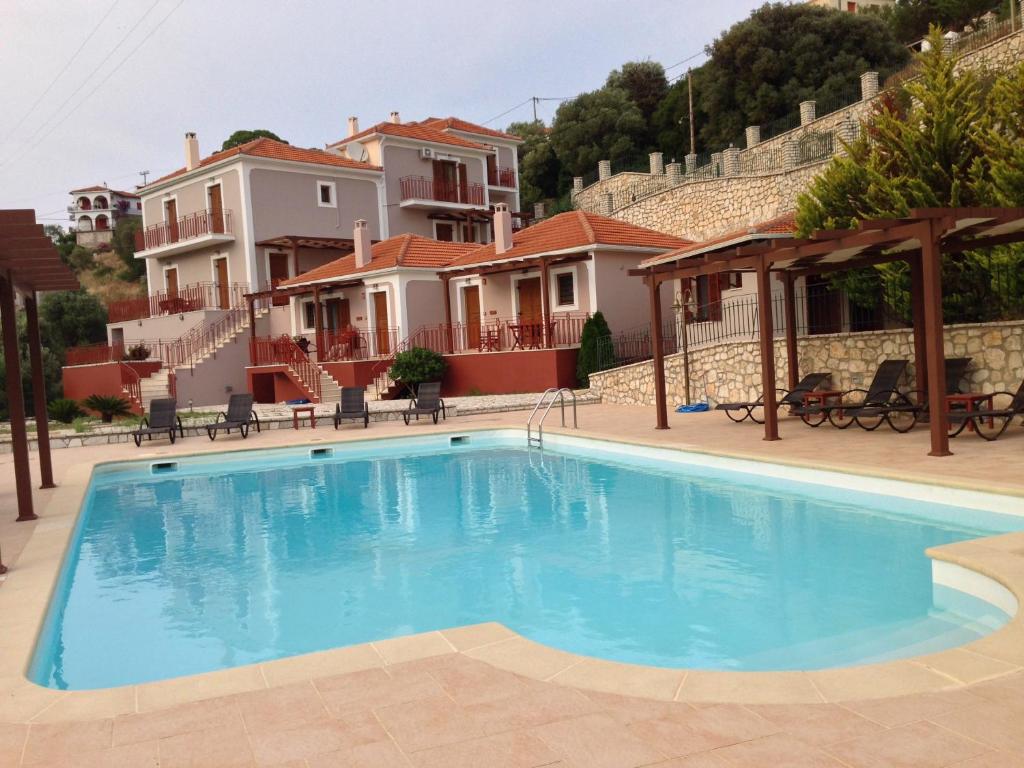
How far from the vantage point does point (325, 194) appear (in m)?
33.5

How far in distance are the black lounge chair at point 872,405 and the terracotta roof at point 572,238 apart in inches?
416


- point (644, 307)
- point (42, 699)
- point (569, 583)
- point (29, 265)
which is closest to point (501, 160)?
point (644, 307)

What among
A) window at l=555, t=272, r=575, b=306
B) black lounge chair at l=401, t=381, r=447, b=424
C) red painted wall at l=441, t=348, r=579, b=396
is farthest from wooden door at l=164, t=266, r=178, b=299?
black lounge chair at l=401, t=381, r=447, b=424

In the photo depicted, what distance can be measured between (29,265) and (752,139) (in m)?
28.4

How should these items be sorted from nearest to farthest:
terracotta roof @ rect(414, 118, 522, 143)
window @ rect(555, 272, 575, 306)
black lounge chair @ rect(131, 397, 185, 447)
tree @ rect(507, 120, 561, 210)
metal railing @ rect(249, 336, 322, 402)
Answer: black lounge chair @ rect(131, 397, 185, 447), metal railing @ rect(249, 336, 322, 402), window @ rect(555, 272, 575, 306), terracotta roof @ rect(414, 118, 522, 143), tree @ rect(507, 120, 561, 210)

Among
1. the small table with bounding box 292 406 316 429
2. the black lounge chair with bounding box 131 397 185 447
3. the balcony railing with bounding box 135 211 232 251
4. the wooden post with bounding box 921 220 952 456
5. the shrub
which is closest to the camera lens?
the wooden post with bounding box 921 220 952 456

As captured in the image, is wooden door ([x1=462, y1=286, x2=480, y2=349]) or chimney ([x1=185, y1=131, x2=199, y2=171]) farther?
chimney ([x1=185, y1=131, x2=199, y2=171])

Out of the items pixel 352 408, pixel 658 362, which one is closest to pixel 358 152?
pixel 352 408

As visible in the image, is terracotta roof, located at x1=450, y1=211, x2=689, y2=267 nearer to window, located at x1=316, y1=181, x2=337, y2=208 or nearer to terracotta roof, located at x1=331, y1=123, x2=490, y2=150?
window, located at x1=316, y1=181, x2=337, y2=208

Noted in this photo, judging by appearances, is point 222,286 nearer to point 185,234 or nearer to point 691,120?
point 185,234

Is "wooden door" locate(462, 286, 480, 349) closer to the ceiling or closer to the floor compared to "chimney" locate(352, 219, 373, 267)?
closer to the floor

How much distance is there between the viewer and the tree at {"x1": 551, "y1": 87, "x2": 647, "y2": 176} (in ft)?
141

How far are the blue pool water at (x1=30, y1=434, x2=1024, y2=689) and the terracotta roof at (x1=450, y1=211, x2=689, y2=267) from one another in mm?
12327

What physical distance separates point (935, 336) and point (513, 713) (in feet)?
25.3
